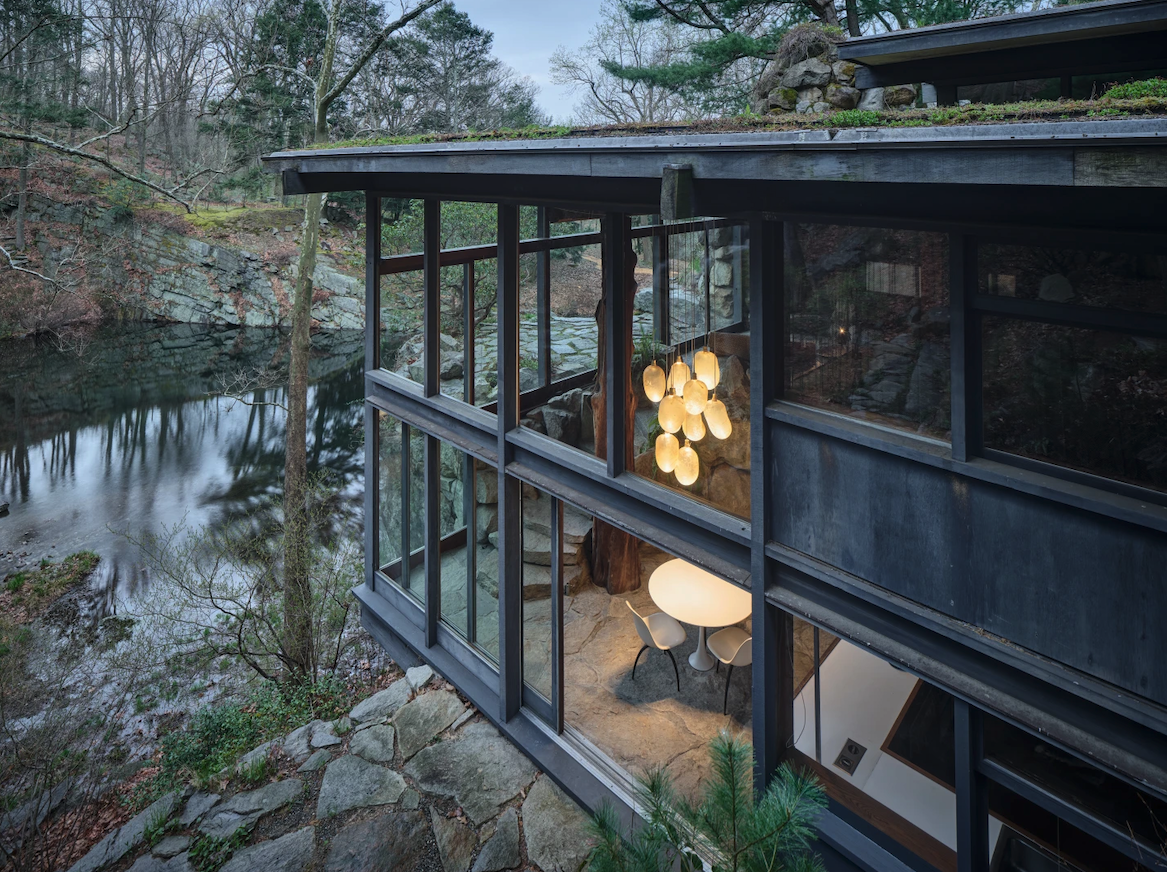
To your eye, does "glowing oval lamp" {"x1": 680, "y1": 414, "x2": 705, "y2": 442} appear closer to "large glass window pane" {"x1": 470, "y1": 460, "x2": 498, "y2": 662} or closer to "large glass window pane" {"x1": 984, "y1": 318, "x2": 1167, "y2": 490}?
"large glass window pane" {"x1": 984, "y1": 318, "x2": 1167, "y2": 490}

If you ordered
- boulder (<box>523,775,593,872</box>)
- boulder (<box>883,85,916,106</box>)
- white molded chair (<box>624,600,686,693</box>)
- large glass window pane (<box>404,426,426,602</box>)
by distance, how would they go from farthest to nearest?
1. boulder (<box>883,85,916,106</box>)
2. large glass window pane (<box>404,426,426,602</box>)
3. white molded chair (<box>624,600,686,693</box>)
4. boulder (<box>523,775,593,872</box>)

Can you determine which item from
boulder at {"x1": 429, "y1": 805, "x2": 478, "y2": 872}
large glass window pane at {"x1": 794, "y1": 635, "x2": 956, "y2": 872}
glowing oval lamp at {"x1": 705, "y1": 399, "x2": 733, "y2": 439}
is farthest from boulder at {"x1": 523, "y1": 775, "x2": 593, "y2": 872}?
glowing oval lamp at {"x1": 705, "y1": 399, "x2": 733, "y2": 439}

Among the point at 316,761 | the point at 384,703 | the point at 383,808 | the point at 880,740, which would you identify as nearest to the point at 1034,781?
the point at 880,740

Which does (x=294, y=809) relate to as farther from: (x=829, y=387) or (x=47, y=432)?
(x=47, y=432)

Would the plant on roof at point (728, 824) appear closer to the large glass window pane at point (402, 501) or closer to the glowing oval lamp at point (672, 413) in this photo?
the glowing oval lamp at point (672, 413)

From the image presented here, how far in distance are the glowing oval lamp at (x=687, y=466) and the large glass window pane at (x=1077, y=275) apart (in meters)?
1.84

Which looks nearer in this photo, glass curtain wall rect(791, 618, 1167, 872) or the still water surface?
glass curtain wall rect(791, 618, 1167, 872)

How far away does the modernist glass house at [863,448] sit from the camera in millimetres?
2648


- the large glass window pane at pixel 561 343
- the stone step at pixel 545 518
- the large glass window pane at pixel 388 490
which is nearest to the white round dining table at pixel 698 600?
the stone step at pixel 545 518

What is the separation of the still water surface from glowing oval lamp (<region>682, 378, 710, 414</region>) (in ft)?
28.6

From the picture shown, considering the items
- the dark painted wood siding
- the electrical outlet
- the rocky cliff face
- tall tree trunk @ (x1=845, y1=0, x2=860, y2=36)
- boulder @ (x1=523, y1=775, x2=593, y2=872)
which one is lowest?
boulder @ (x1=523, y1=775, x2=593, y2=872)

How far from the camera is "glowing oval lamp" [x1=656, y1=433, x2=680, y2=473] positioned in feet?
15.0

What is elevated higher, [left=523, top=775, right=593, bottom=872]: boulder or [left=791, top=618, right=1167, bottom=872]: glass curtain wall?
[left=791, top=618, right=1167, bottom=872]: glass curtain wall

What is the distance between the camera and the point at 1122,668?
272 cm
